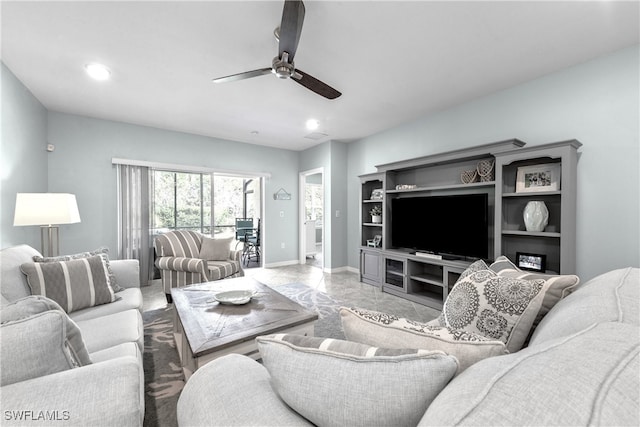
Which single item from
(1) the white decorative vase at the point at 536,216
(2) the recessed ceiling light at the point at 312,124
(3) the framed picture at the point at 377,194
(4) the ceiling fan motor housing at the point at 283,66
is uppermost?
(2) the recessed ceiling light at the point at 312,124

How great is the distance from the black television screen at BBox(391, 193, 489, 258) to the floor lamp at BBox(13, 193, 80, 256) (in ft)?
12.6

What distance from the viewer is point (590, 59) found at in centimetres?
238

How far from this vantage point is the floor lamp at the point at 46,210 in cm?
219

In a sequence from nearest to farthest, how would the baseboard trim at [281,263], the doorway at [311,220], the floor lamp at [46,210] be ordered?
the floor lamp at [46,210], the baseboard trim at [281,263], the doorway at [311,220]

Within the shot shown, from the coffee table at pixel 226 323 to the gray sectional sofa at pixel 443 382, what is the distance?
2.17 ft

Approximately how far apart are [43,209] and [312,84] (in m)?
2.63

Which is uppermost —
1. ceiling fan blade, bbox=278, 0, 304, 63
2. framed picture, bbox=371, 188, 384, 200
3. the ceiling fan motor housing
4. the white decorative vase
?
ceiling fan blade, bbox=278, 0, 304, 63

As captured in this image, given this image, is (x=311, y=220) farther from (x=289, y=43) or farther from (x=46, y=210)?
(x=289, y=43)

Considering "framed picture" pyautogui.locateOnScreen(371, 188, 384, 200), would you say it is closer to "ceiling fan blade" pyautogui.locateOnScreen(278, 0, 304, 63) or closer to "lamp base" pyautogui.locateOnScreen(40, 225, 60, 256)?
"ceiling fan blade" pyautogui.locateOnScreen(278, 0, 304, 63)

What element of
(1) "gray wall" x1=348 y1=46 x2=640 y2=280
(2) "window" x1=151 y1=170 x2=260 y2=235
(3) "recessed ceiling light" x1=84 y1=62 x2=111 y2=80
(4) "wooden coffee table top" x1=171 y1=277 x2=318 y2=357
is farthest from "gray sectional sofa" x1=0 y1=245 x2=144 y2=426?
(2) "window" x1=151 y1=170 x2=260 y2=235

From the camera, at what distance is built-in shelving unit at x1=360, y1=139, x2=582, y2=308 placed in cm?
237

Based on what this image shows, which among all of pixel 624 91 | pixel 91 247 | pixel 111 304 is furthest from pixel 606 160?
pixel 91 247

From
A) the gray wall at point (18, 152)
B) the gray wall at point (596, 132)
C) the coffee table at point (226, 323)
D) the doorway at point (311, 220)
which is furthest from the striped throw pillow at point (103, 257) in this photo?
the gray wall at point (596, 132)

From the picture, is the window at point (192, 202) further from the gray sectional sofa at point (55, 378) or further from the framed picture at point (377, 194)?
the gray sectional sofa at point (55, 378)
